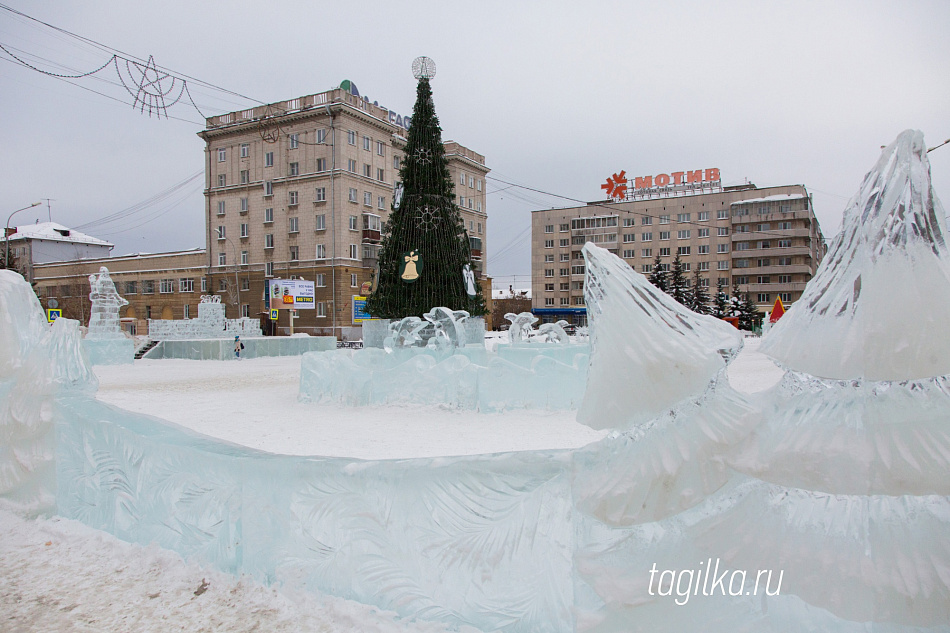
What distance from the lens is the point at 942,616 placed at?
5.06 feet

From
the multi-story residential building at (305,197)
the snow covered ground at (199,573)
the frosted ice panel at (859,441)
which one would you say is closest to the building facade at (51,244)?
the multi-story residential building at (305,197)

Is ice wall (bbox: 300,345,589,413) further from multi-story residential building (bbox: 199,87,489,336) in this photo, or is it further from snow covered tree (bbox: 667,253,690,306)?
snow covered tree (bbox: 667,253,690,306)

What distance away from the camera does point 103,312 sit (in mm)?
17672

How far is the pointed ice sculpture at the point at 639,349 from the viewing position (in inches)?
72.8

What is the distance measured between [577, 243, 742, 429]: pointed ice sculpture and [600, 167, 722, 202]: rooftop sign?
58.0m

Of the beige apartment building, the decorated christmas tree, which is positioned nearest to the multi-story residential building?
the decorated christmas tree

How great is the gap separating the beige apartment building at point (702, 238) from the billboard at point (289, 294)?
95.4 feet

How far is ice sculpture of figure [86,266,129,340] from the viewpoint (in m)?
17.5

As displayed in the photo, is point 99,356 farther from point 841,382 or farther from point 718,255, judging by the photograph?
point 718,255

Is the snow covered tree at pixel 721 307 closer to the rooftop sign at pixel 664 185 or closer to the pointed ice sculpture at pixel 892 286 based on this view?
the rooftop sign at pixel 664 185

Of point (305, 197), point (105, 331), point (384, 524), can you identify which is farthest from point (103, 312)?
point (305, 197)

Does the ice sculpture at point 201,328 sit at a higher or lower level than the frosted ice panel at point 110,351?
higher

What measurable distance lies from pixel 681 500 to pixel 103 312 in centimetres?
2017

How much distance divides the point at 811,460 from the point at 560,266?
60847 millimetres
